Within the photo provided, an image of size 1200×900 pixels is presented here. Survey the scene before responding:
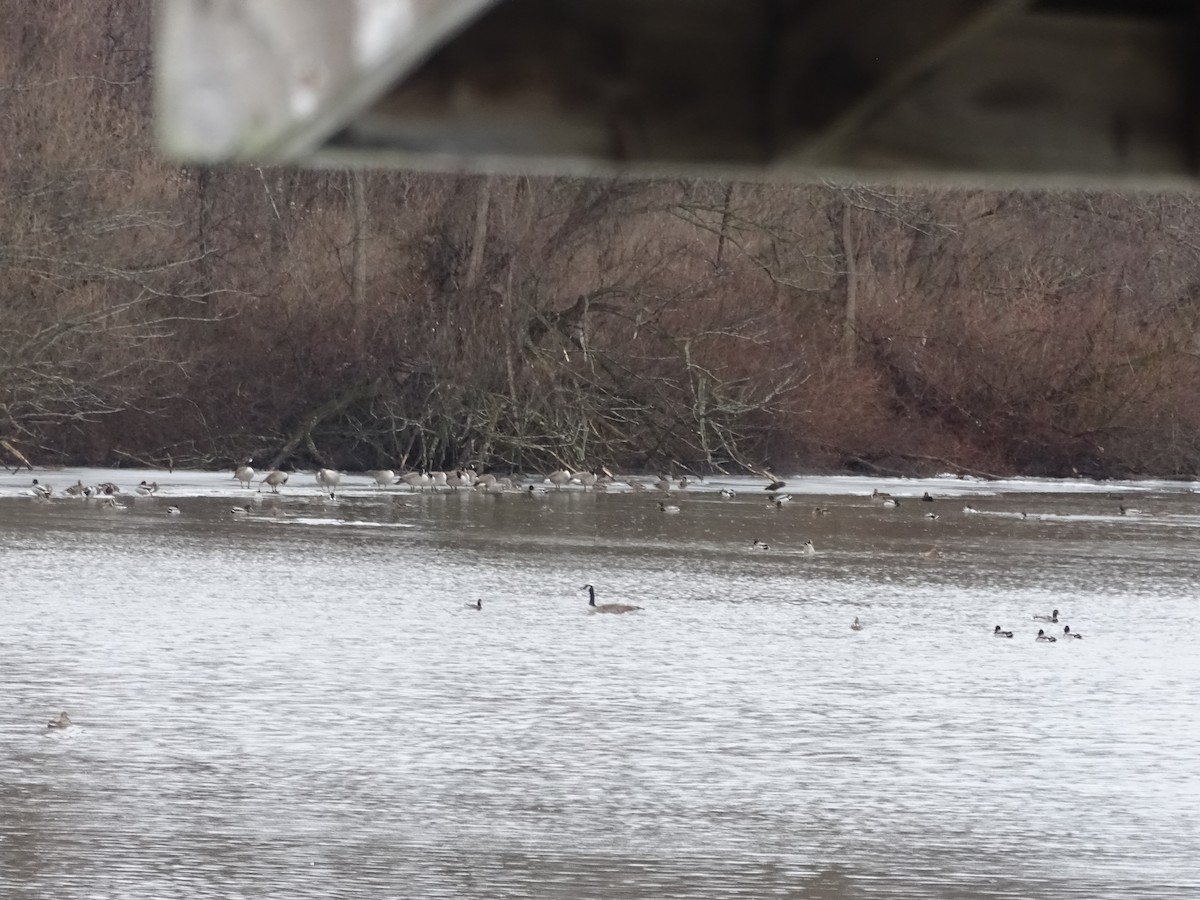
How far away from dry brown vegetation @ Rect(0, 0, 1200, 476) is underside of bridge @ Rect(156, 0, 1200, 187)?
2525 centimetres

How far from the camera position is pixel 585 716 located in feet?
34.8

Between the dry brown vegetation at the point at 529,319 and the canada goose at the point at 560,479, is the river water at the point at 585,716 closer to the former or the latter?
the canada goose at the point at 560,479

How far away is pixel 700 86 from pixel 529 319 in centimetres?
2726

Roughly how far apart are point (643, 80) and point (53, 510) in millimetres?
20683

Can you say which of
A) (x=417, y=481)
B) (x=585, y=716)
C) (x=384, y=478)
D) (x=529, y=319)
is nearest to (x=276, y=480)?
(x=384, y=478)

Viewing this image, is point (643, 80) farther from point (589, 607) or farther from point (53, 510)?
point (53, 510)

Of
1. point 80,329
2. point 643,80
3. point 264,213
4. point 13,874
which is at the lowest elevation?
point 13,874

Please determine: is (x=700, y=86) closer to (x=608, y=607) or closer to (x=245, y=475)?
(x=608, y=607)

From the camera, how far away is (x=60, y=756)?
30.3ft

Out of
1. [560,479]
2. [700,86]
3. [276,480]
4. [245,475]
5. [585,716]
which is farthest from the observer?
[560,479]

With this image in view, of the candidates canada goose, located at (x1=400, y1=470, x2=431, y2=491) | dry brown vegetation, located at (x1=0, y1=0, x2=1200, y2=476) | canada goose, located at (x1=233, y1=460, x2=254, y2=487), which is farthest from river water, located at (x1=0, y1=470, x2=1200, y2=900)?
dry brown vegetation, located at (x1=0, y1=0, x2=1200, y2=476)

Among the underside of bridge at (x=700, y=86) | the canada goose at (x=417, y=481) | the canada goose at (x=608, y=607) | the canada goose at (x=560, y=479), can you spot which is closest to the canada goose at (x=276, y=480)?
the canada goose at (x=417, y=481)

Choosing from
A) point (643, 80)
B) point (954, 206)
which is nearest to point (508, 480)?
point (954, 206)

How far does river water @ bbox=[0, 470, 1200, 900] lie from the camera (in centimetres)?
762
